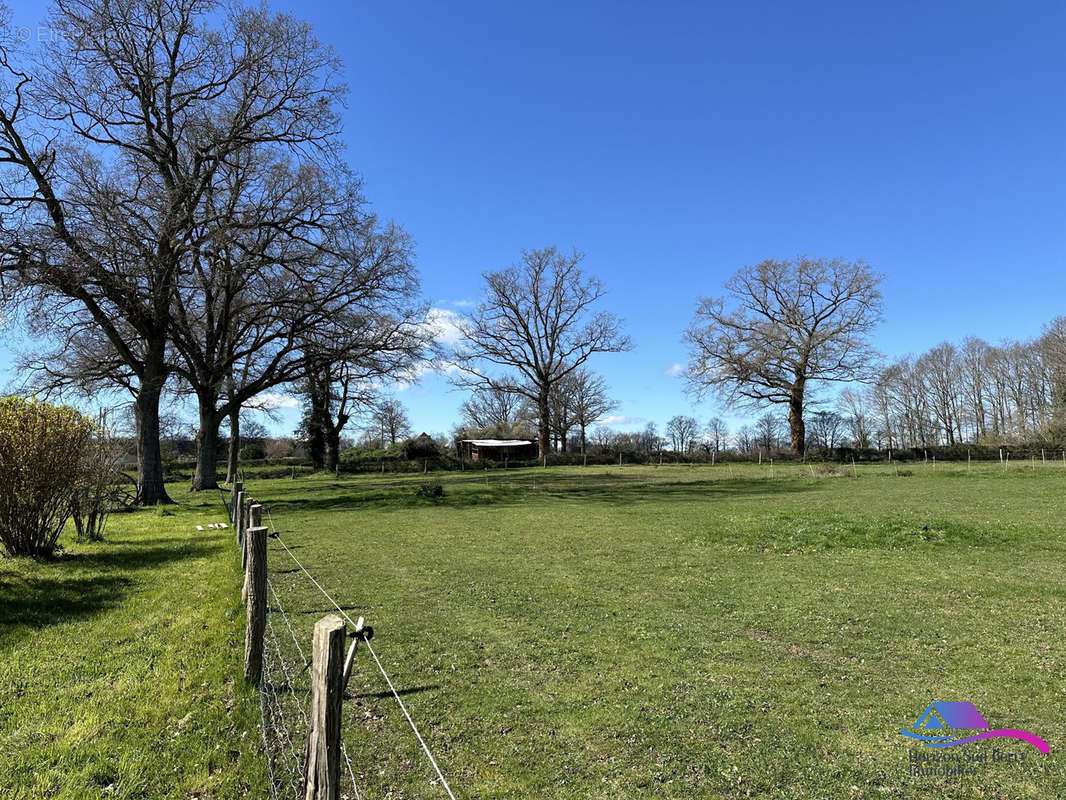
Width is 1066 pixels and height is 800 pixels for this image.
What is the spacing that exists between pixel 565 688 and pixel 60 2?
26.9m

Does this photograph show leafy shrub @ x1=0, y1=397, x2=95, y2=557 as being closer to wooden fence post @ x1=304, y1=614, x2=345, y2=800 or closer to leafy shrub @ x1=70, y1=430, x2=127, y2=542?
leafy shrub @ x1=70, y1=430, x2=127, y2=542

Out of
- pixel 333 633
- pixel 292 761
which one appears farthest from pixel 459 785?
pixel 333 633

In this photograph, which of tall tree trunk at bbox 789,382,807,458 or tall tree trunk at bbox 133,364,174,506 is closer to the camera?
tall tree trunk at bbox 133,364,174,506

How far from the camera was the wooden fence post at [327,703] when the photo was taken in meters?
2.52

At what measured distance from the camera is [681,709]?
4688 mm

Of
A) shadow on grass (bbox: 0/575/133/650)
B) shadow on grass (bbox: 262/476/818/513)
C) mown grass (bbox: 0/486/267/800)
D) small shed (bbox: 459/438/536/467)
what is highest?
small shed (bbox: 459/438/536/467)

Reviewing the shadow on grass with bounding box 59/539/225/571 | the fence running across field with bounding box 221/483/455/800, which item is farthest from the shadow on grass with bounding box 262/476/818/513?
the fence running across field with bounding box 221/483/455/800

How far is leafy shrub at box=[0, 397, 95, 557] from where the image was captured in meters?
9.64

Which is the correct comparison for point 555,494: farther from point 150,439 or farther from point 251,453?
point 251,453

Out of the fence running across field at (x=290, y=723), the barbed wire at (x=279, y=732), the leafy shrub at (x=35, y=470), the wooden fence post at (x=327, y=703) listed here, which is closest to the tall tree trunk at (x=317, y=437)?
the leafy shrub at (x=35, y=470)

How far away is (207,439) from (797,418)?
43.1m

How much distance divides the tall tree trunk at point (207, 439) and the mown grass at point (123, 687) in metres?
19.2

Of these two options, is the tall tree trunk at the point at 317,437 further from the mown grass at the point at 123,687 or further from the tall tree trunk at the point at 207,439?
the mown grass at the point at 123,687

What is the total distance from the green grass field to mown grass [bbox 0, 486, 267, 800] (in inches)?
1.0
